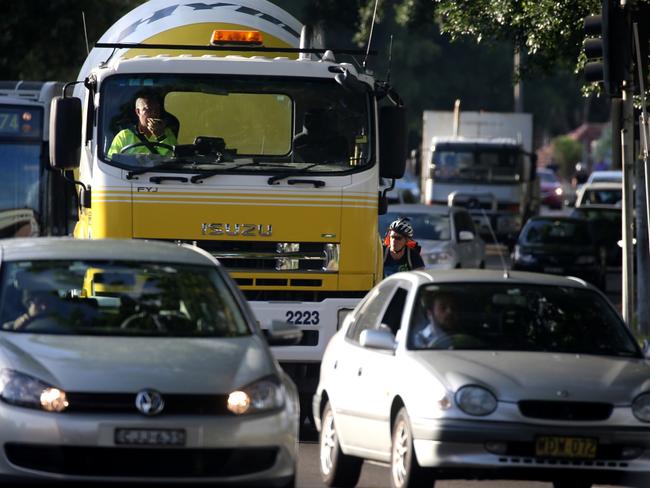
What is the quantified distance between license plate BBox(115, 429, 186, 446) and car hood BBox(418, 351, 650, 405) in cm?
185

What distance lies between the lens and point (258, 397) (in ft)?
28.3

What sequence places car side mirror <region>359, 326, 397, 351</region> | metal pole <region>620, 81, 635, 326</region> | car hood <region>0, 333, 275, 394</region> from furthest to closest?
metal pole <region>620, 81, 635, 326</region>
car side mirror <region>359, 326, 397, 351</region>
car hood <region>0, 333, 275, 394</region>

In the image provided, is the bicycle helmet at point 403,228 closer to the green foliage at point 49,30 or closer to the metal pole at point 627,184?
the metal pole at point 627,184

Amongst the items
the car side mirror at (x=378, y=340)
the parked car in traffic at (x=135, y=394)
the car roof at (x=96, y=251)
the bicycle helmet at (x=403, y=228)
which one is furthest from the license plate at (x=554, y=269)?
the parked car in traffic at (x=135, y=394)

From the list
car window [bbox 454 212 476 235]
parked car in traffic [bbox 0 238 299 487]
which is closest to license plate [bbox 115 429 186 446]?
parked car in traffic [bbox 0 238 299 487]

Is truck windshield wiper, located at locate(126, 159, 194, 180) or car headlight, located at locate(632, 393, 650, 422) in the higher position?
truck windshield wiper, located at locate(126, 159, 194, 180)

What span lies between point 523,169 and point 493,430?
34.4 meters

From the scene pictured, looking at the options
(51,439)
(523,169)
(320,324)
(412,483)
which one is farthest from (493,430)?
(523,169)

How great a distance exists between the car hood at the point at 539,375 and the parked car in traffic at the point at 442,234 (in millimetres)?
16394

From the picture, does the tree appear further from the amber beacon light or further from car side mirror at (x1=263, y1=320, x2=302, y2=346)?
car side mirror at (x1=263, y1=320, x2=302, y2=346)

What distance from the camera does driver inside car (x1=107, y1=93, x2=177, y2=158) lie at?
44.8 feet

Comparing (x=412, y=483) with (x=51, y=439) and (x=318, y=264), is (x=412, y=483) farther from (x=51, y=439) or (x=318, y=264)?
(x=318, y=264)

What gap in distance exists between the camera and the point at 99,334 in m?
9.15

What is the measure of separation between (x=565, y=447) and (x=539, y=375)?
0.45 m
